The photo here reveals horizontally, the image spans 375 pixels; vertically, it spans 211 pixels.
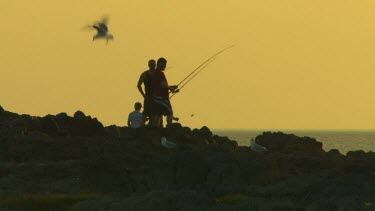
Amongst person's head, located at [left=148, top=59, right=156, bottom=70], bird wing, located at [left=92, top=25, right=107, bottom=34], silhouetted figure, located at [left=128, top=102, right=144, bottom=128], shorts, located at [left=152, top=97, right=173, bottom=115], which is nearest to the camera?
person's head, located at [left=148, top=59, right=156, bottom=70]

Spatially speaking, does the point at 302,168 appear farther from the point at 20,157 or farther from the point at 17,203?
the point at 17,203

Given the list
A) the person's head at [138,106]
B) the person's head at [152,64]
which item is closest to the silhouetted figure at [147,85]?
the person's head at [152,64]

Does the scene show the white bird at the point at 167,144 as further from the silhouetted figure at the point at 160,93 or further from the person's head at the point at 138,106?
the person's head at the point at 138,106

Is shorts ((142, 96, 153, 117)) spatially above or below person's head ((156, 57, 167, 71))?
below

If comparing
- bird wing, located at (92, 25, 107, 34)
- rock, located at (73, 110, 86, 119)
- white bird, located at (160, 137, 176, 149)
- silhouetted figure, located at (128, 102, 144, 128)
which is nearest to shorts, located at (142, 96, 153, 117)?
silhouetted figure, located at (128, 102, 144, 128)

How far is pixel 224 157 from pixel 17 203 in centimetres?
570

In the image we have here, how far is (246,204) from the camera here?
18.9 meters

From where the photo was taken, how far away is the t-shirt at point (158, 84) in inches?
1144

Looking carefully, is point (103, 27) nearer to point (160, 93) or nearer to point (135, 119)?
point (135, 119)

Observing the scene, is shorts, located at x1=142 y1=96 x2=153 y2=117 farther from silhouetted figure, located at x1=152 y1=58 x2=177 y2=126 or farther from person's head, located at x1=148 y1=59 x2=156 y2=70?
person's head, located at x1=148 y1=59 x2=156 y2=70

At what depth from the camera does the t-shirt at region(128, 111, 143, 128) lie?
103ft

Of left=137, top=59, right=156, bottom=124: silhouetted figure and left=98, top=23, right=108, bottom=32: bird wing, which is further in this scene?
left=98, top=23, right=108, bottom=32: bird wing

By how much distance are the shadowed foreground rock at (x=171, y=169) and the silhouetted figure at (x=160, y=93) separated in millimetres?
443

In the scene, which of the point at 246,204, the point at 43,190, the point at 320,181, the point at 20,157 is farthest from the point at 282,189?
the point at 20,157
